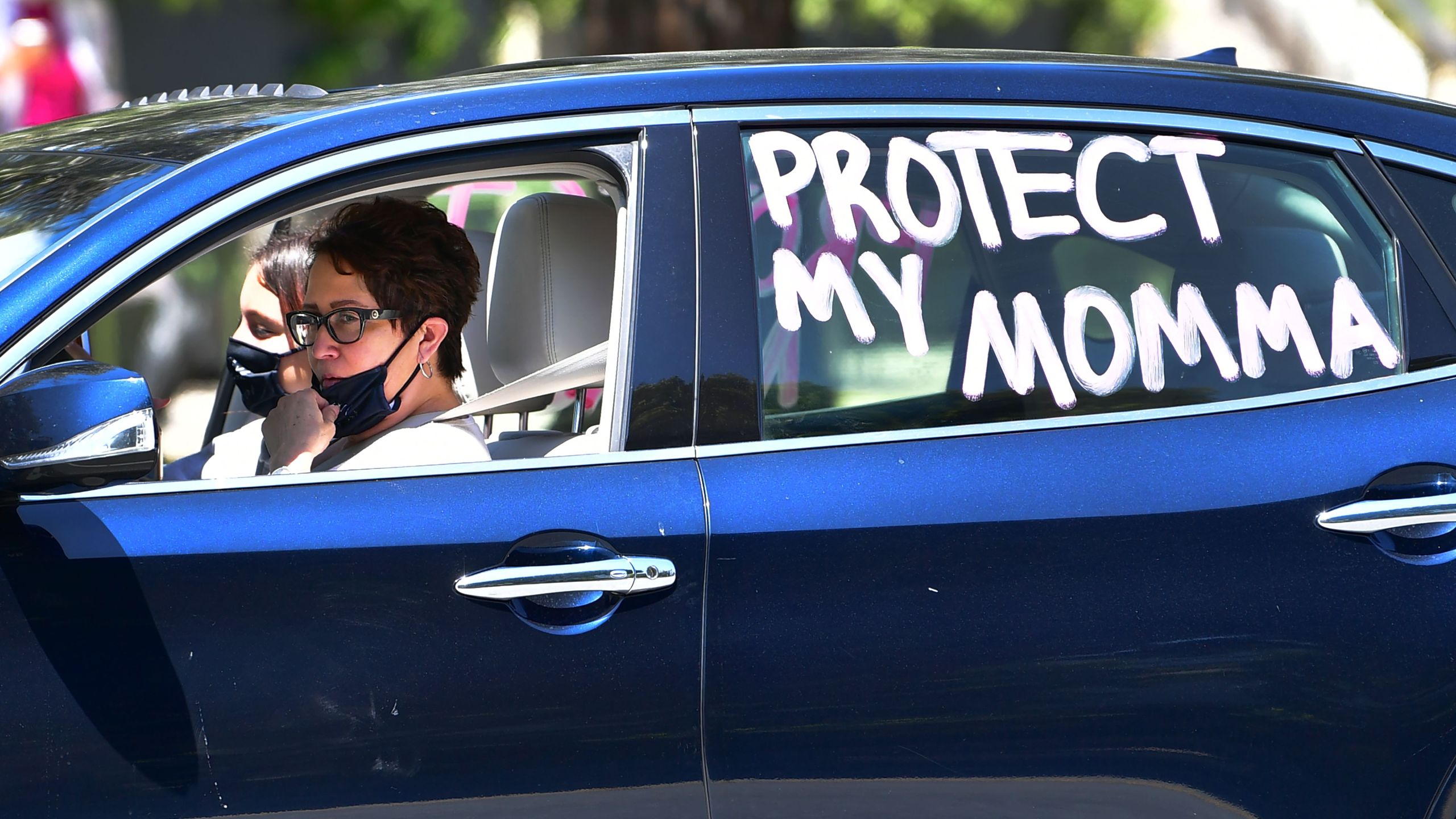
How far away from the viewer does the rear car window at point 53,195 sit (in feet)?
6.72

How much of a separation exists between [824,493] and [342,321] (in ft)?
3.38

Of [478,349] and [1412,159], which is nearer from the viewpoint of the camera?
[1412,159]

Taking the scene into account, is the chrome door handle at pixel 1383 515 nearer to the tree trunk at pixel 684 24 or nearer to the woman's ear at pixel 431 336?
the woman's ear at pixel 431 336

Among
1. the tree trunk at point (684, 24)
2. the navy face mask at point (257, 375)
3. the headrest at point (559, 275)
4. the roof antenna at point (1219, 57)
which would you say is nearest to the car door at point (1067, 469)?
the roof antenna at point (1219, 57)

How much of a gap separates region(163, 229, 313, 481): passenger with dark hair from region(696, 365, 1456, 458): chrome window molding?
4.65ft

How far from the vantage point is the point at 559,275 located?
2.68m

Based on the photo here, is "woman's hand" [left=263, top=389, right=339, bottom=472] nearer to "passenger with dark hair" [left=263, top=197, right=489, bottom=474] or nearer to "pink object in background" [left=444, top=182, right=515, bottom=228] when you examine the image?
"passenger with dark hair" [left=263, top=197, right=489, bottom=474]

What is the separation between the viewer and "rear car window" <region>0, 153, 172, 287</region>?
2049mm

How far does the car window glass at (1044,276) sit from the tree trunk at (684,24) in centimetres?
419

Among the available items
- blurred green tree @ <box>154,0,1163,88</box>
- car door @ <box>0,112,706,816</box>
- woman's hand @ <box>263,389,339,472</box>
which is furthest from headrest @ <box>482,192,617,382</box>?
blurred green tree @ <box>154,0,1163,88</box>

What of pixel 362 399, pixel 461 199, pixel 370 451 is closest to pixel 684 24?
pixel 461 199

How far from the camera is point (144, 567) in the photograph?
75.5 inches

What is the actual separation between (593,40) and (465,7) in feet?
17.2

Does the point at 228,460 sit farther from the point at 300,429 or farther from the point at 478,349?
the point at 478,349
